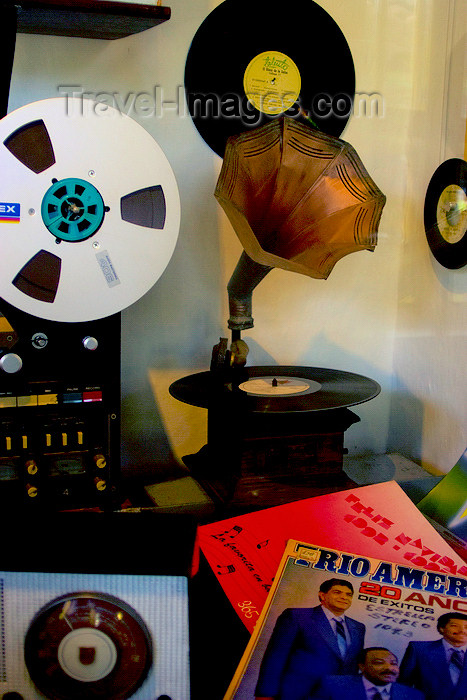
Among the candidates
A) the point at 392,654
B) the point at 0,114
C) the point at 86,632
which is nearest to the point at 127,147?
the point at 0,114

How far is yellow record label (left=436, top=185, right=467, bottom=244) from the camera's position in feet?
5.22

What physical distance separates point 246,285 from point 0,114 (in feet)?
2.14

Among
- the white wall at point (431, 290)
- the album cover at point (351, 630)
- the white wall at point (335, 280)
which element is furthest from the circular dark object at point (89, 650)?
the white wall at point (431, 290)

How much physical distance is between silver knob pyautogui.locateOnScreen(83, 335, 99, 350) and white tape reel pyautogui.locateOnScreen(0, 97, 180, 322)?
0.04 m

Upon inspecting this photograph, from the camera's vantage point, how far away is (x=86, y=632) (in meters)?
0.73

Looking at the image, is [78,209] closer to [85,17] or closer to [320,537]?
[85,17]

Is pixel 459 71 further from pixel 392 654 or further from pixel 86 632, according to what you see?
pixel 86 632

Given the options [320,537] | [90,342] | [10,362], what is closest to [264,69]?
[90,342]

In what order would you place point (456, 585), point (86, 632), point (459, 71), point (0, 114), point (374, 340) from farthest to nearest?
point (374, 340), point (459, 71), point (0, 114), point (456, 585), point (86, 632)

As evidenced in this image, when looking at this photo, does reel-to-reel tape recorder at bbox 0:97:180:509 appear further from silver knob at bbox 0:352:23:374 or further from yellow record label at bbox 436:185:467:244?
yellow record label at bbox 436:185:467:244

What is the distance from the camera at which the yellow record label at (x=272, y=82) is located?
5.68 feet

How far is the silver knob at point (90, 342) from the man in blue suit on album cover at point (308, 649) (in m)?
0.61

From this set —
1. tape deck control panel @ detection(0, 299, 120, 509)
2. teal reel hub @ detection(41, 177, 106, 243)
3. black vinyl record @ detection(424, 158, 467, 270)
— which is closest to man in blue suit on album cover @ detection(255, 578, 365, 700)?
tape deck control panel @ detection(0, 299, 120, 509)

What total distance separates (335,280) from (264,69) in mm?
645
